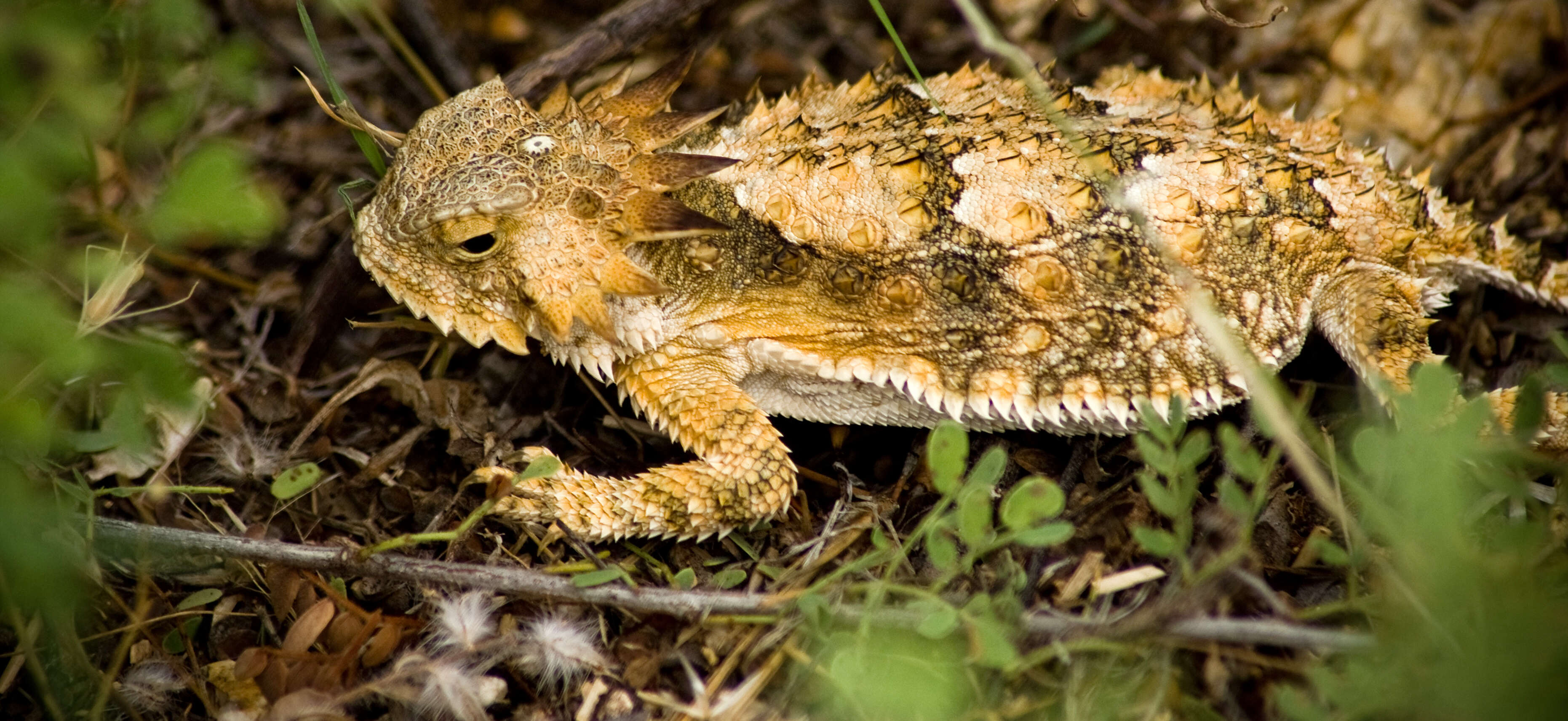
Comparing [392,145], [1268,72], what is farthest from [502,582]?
[1268,72]

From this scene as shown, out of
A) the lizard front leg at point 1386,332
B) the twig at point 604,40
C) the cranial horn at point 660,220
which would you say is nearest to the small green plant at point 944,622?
the cranial horn at point 660,220

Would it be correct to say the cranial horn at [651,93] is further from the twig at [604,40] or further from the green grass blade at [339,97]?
the green grass blade at [339,97]

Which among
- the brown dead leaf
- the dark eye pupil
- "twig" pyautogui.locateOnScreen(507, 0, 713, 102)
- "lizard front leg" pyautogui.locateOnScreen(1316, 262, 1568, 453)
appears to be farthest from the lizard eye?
"lizard front leg" pyautogui.locateOnScreen(1316, 262, 1568, 453)

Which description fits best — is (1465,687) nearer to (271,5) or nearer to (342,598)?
(342,598)

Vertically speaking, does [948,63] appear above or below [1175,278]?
above

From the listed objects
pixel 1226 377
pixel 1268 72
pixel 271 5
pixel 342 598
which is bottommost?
pixel 342 598

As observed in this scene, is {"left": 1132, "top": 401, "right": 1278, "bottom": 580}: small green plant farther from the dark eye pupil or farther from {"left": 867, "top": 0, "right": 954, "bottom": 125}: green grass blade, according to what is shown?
the dark eye pupil

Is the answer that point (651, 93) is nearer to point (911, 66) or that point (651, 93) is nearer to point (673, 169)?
point (673, 169)
